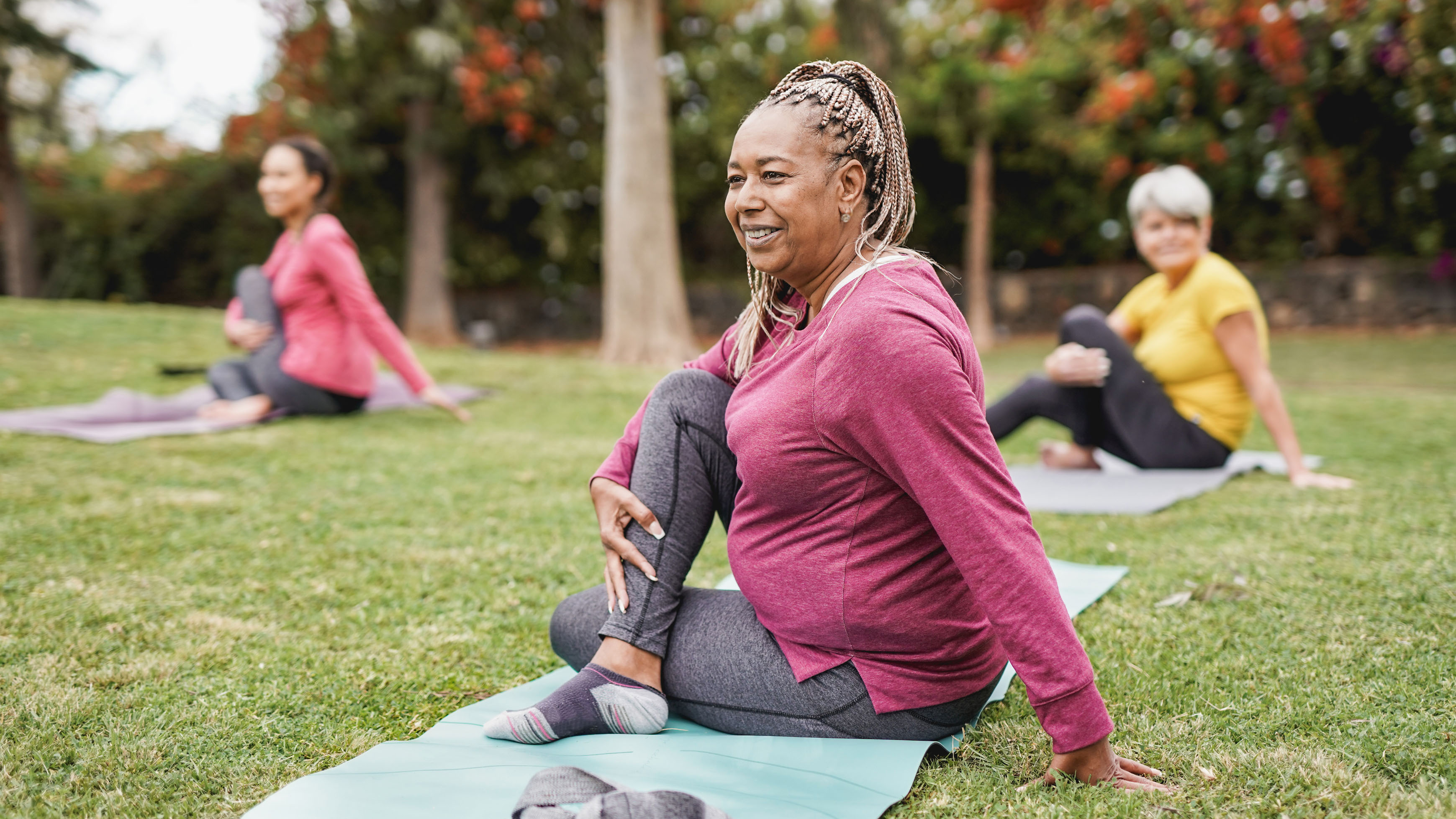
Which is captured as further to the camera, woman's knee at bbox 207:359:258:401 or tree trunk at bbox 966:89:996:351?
tree trunk at bbox 966:89:996:351

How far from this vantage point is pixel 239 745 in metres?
2.03

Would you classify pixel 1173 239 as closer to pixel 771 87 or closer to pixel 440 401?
pixel 440 401

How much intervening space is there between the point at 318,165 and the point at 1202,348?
15.8 ft

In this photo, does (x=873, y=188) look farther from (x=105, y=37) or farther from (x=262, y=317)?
(x=105, y=37)

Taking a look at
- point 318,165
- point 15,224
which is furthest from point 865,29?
point 15,224

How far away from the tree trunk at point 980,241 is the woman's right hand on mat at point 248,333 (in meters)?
11.0

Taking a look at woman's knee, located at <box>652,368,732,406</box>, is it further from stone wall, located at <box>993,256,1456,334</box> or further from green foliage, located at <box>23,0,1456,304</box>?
stone wall, located at <box>993,256,1456,334</box>

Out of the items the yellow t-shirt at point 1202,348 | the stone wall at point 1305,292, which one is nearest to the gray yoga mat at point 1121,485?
the yellow t-shirt at point 1202,348

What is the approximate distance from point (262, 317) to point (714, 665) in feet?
16.5

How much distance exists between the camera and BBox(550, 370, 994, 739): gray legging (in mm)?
1928

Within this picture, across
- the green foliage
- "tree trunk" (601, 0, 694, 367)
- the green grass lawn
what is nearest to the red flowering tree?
the green foliage

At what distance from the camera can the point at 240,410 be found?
19.7 feet

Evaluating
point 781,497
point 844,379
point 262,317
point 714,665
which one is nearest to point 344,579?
point 714,665

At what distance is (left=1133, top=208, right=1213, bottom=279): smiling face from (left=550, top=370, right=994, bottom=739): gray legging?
299cm
